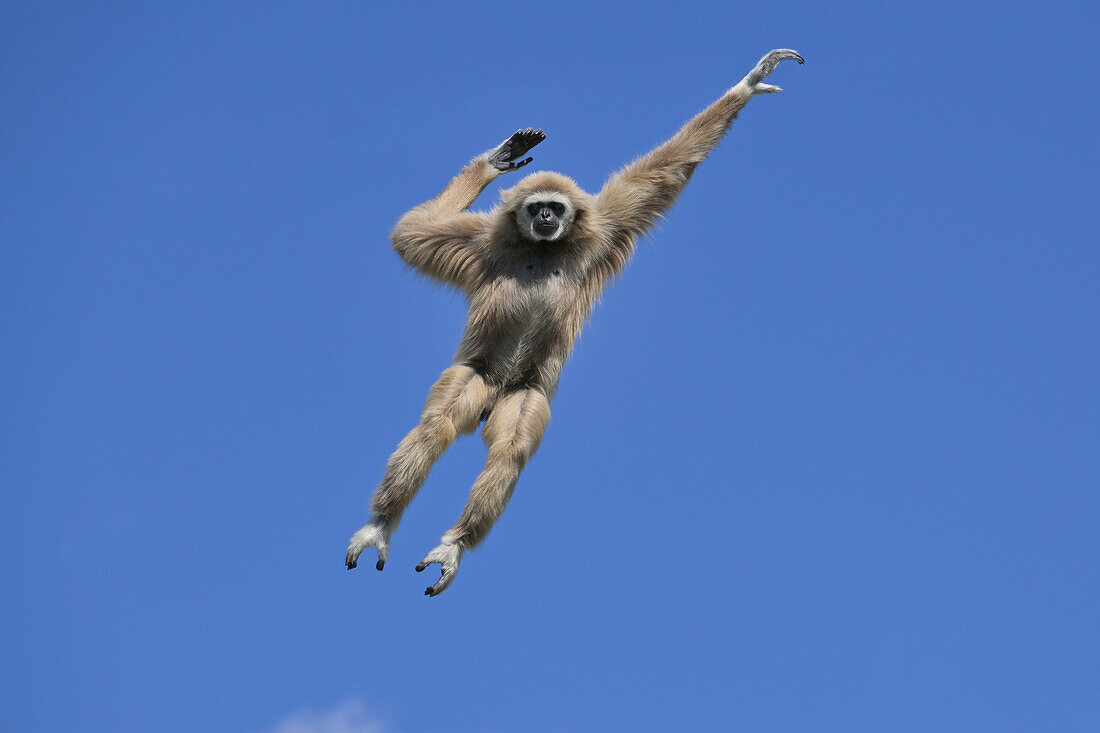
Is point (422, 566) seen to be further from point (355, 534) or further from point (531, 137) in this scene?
point (531, 137)

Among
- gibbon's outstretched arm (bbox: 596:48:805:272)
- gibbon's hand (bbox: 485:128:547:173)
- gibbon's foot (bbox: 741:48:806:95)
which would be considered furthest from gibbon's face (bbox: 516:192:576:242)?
gibbon's foot (bbox: 741:48:806:95)

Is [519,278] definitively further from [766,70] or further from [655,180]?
[766,70]

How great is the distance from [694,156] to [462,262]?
2.66 metres

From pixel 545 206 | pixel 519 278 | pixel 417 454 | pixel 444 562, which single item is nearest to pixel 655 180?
pixel 545 206

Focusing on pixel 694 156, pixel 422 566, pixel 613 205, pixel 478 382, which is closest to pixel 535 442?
pixel 478 382

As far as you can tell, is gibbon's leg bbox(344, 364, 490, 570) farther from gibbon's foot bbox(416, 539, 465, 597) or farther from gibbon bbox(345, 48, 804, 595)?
gibbon's foot bbox(416, 539, 465, 597)

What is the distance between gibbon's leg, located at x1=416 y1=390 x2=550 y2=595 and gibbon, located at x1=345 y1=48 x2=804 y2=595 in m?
0.01

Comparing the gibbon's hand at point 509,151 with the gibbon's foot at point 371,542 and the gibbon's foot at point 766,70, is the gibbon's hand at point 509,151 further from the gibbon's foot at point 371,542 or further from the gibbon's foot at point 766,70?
the gibbon's foot at point 371,542

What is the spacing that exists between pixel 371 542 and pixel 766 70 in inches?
257

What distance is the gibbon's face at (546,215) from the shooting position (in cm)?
1210

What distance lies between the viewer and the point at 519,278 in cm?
1240

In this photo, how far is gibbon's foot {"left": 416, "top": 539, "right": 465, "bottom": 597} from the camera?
10734 mm

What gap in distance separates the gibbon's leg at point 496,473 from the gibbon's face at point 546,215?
1.62m

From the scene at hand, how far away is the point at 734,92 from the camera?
13.0m
